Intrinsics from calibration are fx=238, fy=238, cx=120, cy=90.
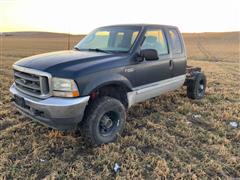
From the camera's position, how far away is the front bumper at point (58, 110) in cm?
336

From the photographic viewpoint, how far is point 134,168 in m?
3.39

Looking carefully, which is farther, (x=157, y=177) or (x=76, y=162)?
(x=76, y=162)

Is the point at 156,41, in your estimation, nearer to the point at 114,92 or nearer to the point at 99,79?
the point at 114,92

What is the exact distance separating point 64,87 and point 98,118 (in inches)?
29.6

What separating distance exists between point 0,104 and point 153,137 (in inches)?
154

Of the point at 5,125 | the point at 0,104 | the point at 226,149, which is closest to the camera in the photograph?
the point at 226,149

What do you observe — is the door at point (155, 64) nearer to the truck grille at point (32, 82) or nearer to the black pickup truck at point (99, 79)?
the black pickup truck at point (99, 79)

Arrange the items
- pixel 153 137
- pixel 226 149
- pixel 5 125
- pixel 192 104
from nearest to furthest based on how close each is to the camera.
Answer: pixel 226 149, pixel 153 137, pixel 5 125, pixel 192 104

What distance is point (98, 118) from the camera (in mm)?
3771

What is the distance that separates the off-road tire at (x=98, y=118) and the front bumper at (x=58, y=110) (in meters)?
0.21

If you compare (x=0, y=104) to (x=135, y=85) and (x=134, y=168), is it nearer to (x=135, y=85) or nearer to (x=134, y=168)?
→ (x=135, y=85)

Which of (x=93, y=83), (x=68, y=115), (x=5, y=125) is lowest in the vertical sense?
(x=5, y=125)

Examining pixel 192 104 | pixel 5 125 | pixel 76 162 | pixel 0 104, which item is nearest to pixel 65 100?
pixel 76 162

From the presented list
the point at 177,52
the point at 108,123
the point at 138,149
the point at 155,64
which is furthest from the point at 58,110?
the point at 177,52
